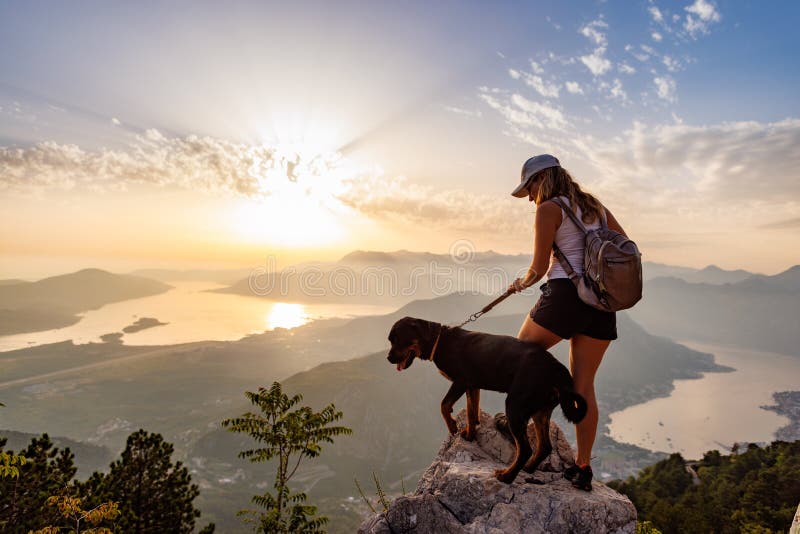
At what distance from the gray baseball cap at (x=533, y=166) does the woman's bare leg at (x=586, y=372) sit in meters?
1.99

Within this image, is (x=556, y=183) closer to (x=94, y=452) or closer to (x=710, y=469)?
(x=710, y=469)

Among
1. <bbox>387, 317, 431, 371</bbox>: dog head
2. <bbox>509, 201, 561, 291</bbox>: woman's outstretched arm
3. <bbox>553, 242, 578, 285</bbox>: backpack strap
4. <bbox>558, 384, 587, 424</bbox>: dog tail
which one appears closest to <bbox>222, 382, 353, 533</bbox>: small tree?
<bbox>387, 317, 431, 371</bbox>: dog head

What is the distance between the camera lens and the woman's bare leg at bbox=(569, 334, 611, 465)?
4797 mm

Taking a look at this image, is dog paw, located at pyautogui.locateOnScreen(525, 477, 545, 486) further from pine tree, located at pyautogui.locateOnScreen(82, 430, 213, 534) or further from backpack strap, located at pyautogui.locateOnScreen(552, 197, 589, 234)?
pine tree, located at pyautogui.locateOnScreen(82, 430, 213, 534)

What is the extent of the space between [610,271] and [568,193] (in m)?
1.06

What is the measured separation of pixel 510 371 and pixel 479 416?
2.12 meters

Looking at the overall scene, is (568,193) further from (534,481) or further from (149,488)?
(149,488)

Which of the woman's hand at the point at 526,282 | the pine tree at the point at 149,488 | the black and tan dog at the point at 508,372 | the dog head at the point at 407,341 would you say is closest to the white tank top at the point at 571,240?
the woman's hand at the point at 526,282

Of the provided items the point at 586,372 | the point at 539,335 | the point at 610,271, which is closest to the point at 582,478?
the point at 586,372

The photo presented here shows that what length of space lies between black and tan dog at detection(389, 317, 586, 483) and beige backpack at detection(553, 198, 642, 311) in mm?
914

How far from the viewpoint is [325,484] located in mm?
156625

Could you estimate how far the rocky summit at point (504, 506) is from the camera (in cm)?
464

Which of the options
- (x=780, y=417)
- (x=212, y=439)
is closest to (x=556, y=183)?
(x=212, y=439)

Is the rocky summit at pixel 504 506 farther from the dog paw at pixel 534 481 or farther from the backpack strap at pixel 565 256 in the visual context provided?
the backpack strap at pixel 565 256
